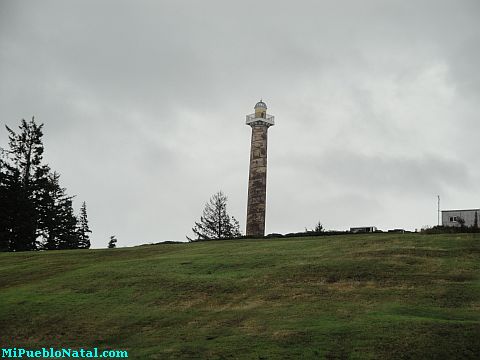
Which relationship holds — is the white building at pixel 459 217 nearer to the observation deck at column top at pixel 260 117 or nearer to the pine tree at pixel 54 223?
the observation deck at column top at pixel 260 117

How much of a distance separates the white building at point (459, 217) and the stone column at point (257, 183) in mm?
16668

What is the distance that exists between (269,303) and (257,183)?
3605 cm

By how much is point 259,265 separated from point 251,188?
3021 centimetres

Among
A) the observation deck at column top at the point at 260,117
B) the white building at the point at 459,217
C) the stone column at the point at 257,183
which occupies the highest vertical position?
the observation deck at column top at the point at 260,117

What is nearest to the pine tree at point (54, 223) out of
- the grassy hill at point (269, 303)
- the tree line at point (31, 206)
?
the tree line at point (31, 206)

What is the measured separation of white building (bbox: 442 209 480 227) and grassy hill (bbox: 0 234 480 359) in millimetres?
13421

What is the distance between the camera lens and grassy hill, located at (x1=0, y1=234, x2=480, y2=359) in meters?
14.0

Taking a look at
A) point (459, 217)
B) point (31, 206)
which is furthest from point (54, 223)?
point (459, 217)

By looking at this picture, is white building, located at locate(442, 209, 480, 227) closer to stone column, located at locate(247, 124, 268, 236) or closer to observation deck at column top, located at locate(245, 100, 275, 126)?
stone column, located at locate(247, 124, 268, 236)

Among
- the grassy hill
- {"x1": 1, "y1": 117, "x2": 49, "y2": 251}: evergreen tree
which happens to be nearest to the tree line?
{"x1": 1, "y1": 117, "x2": 49, "y2": 251}: evergreen tree

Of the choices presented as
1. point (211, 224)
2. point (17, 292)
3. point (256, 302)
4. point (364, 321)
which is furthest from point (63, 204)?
point (364, 321)

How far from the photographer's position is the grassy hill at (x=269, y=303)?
14.0m

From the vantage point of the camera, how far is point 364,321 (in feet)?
50.4

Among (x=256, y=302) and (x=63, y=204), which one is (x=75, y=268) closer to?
(x=256, y=302)
